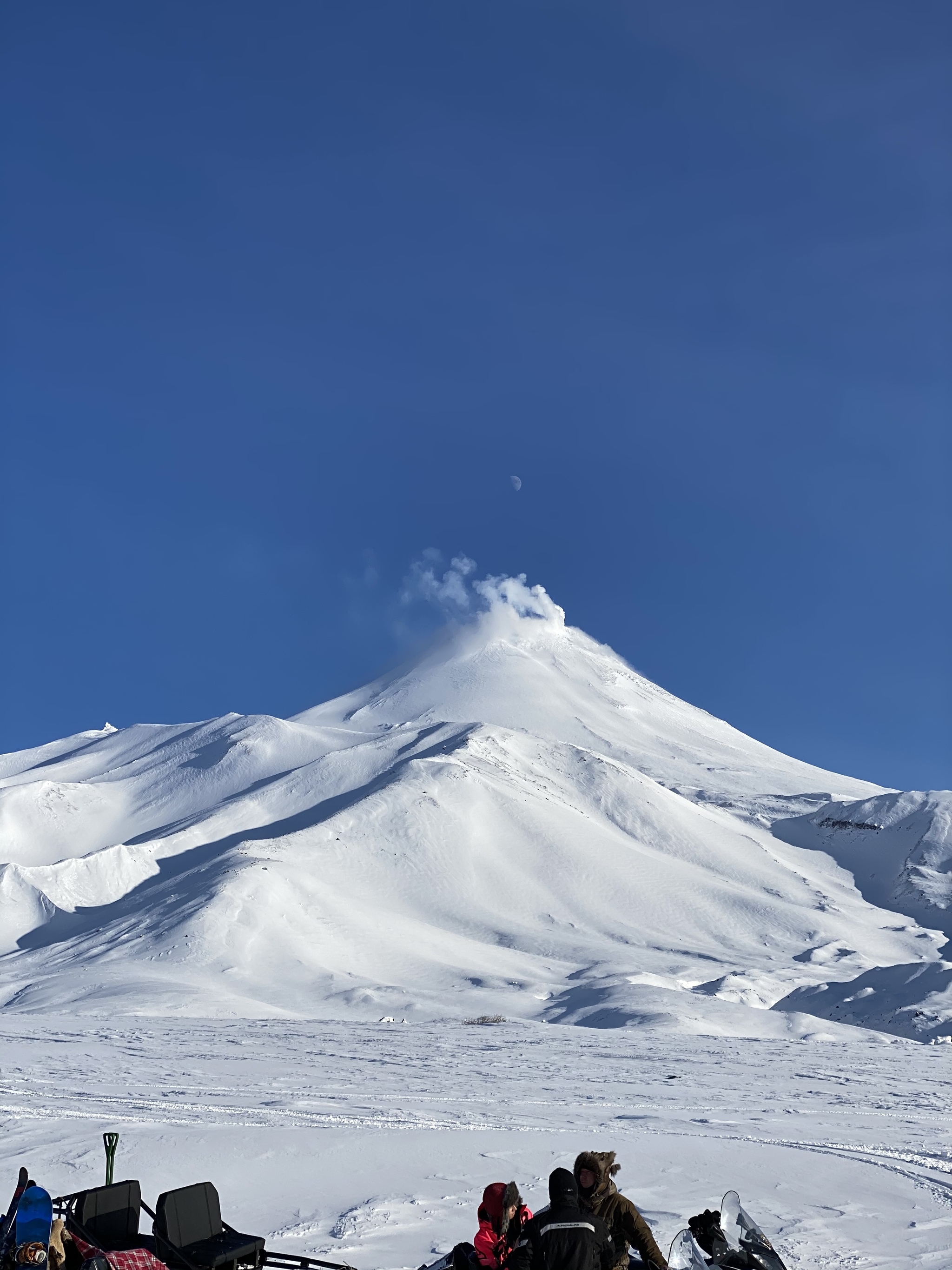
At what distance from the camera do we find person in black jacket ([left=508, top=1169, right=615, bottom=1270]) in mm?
4734

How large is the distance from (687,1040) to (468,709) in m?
102

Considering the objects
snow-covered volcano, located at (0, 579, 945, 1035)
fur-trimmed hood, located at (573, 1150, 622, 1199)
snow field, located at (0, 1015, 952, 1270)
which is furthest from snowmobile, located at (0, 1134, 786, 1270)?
snow-covered volcano, located at (0, 579, 945, 1035)

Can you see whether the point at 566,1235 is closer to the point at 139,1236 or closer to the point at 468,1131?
the point at 139,1236

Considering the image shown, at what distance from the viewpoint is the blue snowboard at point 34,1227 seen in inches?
203

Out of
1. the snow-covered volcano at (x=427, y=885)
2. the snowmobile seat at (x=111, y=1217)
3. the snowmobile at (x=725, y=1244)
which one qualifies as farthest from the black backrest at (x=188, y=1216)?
the snow-covered volcano at (x=427, y=885)

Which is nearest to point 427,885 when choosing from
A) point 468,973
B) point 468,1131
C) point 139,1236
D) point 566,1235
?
point 468,973

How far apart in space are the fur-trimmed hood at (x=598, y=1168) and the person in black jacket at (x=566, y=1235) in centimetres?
33

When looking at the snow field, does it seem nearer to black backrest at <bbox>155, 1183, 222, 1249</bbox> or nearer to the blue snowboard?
black backrest at <bbox>155, 1183, 222, 1249</bbox>

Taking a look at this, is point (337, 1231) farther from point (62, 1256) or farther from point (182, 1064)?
point (182, 1064)

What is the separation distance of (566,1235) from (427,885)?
60.7 meters

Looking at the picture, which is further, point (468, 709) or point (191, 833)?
point (468, 709)

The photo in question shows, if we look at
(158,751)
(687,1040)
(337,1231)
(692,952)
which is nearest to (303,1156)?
(337,1231)

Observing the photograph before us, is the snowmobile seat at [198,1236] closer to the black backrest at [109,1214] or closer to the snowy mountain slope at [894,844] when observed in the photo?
the black backrest at [109,1214]

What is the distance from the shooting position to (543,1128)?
50.6ft
